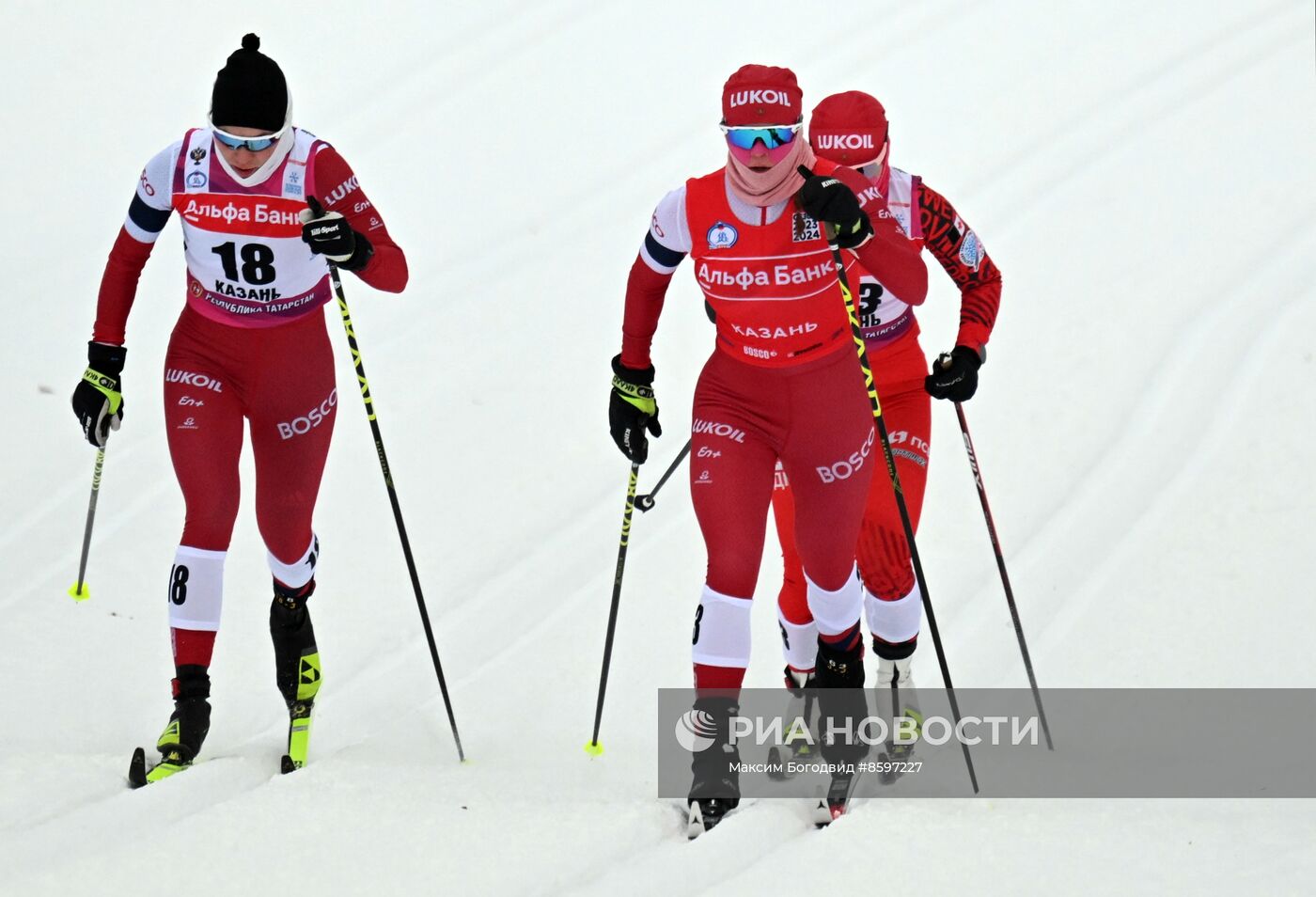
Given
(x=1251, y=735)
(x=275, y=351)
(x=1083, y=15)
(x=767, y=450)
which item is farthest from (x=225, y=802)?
(x=1083, y=15)

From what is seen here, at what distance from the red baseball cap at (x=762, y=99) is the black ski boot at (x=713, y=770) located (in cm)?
170

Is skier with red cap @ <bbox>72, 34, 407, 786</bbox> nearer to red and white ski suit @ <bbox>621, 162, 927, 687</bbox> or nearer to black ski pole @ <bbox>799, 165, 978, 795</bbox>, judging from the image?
red and white ski suit @ <bbox>621, 162, 927, 687</bbox>

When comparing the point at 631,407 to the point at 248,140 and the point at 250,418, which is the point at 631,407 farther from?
the point at 248,140

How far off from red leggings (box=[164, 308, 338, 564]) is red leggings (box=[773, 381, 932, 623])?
1592mm

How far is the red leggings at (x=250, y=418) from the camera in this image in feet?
16.4

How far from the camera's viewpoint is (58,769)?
4820mm

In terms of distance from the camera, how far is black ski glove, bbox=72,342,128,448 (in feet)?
16.8

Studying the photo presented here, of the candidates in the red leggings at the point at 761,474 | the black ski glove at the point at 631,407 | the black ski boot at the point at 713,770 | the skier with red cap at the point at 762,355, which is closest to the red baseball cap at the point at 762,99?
the skier with red cap at the point at 762,355

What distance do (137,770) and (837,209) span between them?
2721mm

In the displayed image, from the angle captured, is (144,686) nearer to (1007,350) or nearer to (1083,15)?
(1007,350)

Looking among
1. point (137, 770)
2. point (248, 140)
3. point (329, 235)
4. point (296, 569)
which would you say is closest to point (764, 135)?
point (329, 235)

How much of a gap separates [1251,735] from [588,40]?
7.97 m

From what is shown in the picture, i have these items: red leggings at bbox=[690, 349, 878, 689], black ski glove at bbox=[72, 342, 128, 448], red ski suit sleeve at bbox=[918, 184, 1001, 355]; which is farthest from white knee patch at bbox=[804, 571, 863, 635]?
black ski glove at bbox=[72, 342, 128, 448]

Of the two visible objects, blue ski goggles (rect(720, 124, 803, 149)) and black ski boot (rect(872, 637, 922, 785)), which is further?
black ski boot (rect(872, 637, 922, 785))
